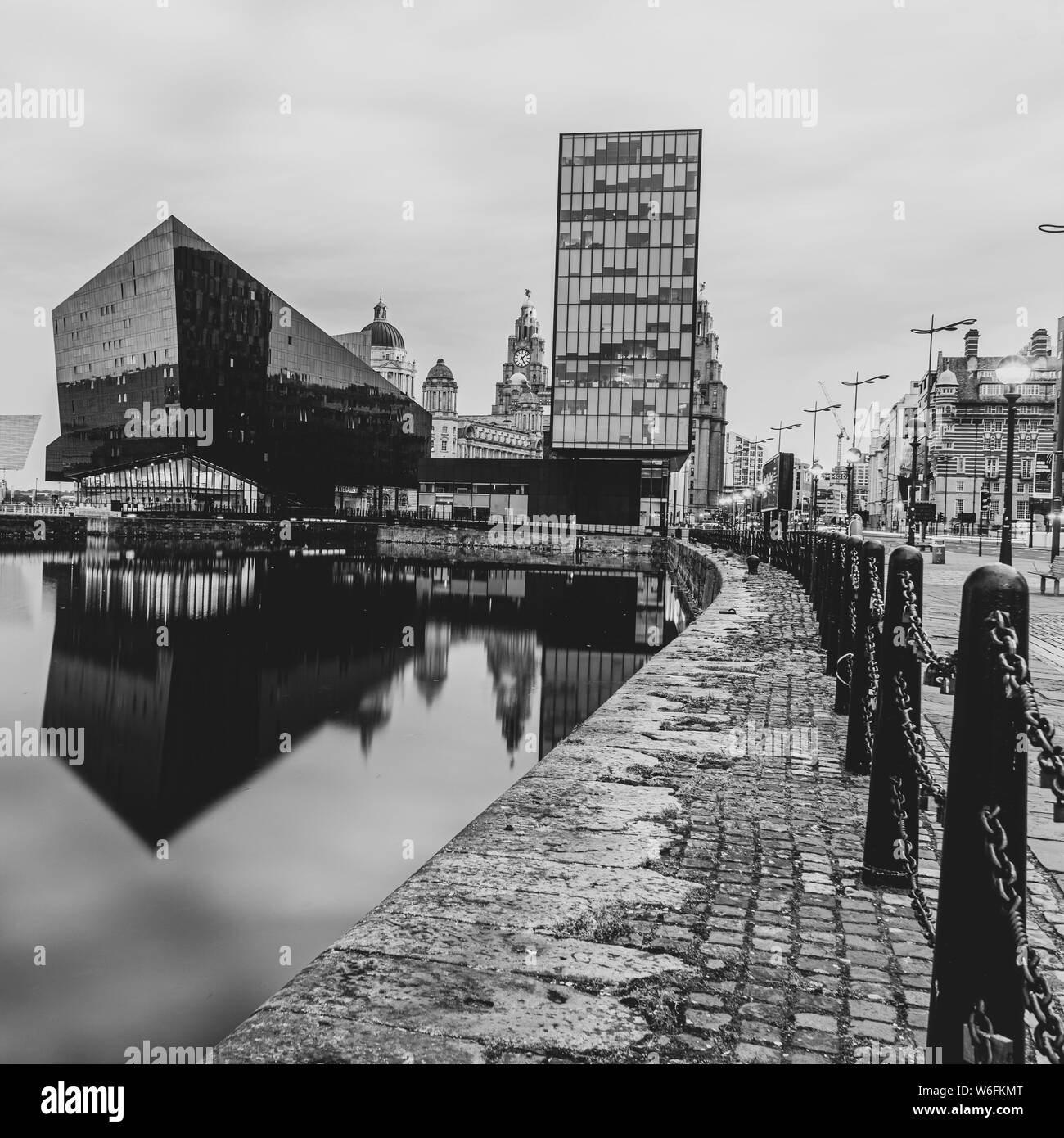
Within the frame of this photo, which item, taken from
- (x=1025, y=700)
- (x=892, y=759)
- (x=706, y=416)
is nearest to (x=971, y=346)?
(x=706, y=416)

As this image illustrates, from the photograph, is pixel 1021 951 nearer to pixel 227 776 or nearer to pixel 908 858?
pixel 908 858

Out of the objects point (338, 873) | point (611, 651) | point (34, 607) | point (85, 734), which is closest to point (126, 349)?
point (34, 607)

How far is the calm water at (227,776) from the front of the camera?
7.86 m

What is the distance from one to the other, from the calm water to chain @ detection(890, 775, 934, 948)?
18.0 ft

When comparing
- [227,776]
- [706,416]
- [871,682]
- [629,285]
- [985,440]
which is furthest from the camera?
[706,416]

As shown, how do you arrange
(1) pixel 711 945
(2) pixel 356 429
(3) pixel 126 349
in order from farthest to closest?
(2) pixel 356 429 < (3) pixel 126 349 < (1) pixel 711 945

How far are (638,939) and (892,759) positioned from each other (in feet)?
4.66

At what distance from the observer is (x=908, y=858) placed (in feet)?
12.4
